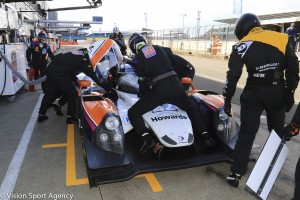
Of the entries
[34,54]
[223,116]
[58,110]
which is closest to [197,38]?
[34,54]

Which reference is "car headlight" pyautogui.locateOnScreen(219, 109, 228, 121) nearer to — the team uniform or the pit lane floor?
the team uniform

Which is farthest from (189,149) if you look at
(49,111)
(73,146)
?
(49,111)

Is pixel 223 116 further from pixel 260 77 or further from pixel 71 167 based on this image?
pixel 71 167

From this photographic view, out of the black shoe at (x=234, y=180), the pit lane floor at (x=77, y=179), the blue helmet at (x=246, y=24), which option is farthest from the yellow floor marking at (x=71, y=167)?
the blue helmet at (x=246, y=24)

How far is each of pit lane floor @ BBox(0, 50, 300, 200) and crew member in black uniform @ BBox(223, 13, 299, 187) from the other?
380mm

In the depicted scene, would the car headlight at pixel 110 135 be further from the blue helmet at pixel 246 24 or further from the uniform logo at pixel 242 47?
the blue helmet at pixel 246 24

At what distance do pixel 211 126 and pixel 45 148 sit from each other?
251 centimetres

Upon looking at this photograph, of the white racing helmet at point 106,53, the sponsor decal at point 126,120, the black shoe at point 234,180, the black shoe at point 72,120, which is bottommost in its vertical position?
the black shoe at point 234,180

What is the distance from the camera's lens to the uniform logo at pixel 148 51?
12.2ft

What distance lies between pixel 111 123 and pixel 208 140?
1273 millimetres

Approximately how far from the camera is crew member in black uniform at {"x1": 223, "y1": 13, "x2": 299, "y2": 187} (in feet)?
10.2

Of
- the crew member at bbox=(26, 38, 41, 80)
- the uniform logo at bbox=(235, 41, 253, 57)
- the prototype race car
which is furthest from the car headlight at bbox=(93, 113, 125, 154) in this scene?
the crew member at bbox=(26, 38, 41, 80)

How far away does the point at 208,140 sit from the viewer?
12.7ft

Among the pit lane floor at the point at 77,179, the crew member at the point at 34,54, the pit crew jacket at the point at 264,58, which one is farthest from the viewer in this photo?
the crew member at the point at 34,54
